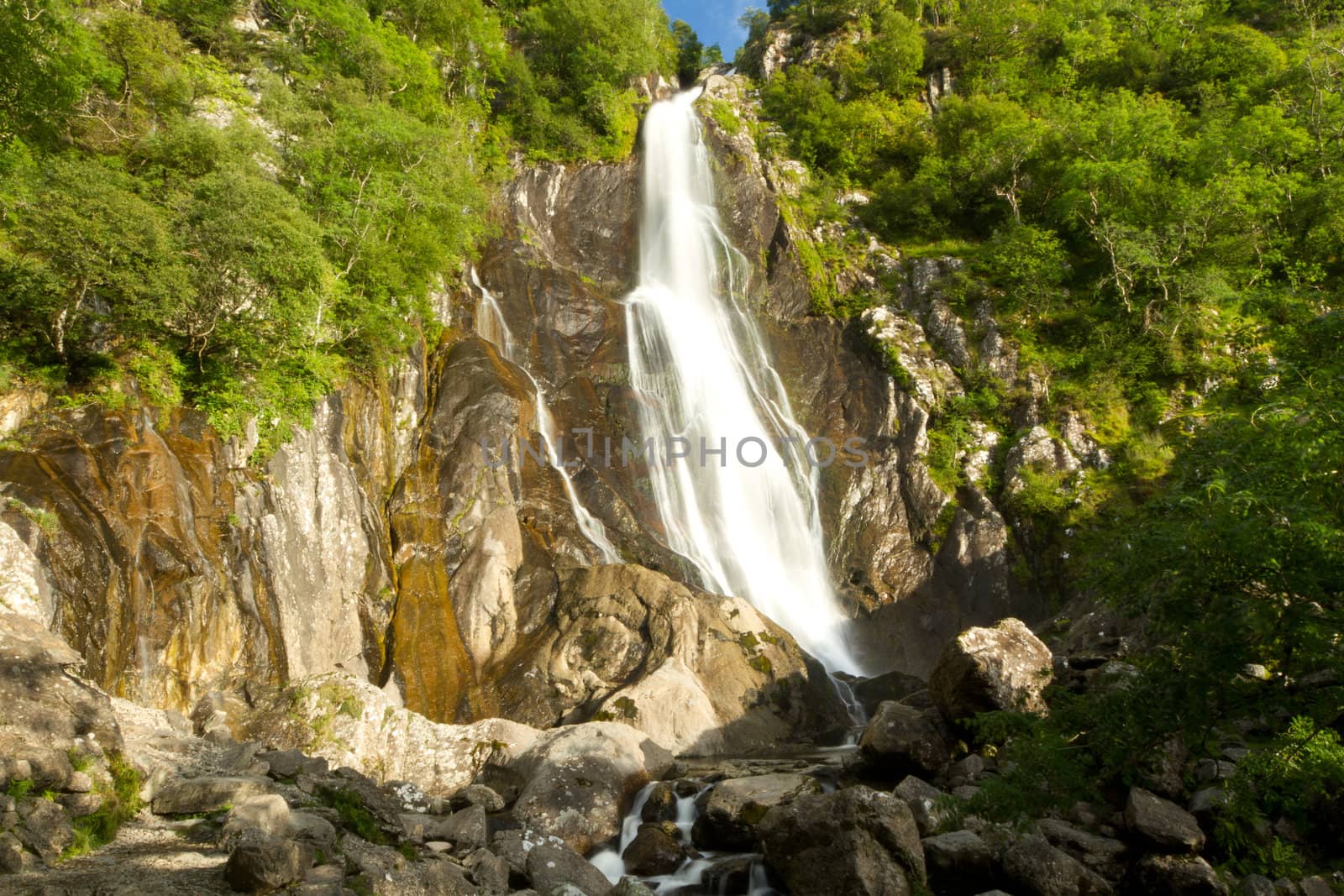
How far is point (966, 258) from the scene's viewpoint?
25.5m

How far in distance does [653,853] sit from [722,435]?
45.2 feet

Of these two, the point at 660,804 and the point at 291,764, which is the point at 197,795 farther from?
the point at 660,804

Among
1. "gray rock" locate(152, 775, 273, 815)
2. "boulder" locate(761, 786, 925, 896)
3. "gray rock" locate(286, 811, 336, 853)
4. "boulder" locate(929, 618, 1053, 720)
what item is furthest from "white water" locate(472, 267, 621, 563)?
"gray rock" locate(286, 811, 336, 853)

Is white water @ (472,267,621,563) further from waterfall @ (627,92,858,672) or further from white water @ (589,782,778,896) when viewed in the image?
white water @ (589,782,778,896)

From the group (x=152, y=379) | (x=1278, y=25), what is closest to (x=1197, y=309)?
(x=1278, y=25)

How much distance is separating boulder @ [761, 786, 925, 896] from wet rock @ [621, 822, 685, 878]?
1.47 metres

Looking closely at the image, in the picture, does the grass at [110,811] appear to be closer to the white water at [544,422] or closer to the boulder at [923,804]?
the boulder at [923,804]

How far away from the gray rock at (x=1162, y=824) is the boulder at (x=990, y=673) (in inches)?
106

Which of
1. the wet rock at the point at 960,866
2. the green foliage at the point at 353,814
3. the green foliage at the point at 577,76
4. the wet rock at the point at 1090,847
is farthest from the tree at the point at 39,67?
the wet rock at the point at 1090,847

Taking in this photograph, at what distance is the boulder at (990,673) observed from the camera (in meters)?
9.55

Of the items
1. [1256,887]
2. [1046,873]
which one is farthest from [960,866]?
[1256,887]

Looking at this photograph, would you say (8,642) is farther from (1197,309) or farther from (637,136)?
(637,136)

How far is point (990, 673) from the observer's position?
962cm

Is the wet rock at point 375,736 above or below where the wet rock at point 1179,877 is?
above
